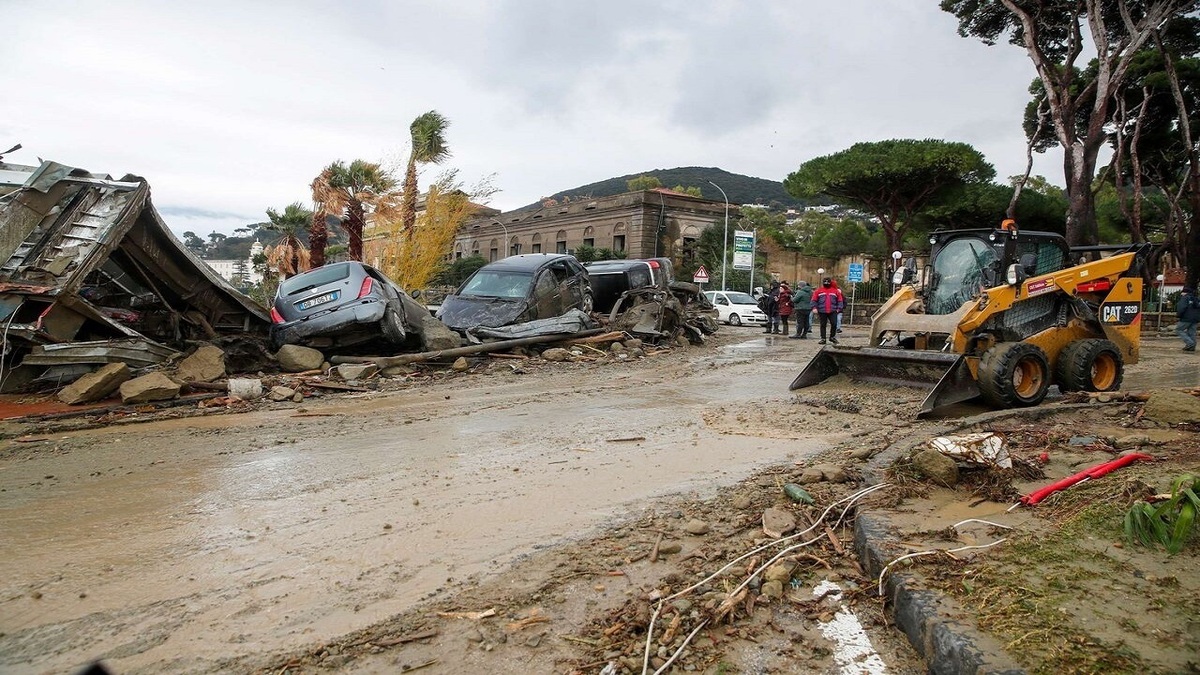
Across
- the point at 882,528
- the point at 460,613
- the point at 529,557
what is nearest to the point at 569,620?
the point at 460,613

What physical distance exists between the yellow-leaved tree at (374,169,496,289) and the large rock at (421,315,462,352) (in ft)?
48.0

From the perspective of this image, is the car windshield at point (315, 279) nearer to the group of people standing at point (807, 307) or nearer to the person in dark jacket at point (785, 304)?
the group of people standing at point (807, 307)

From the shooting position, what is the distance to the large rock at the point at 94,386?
25.1 ft

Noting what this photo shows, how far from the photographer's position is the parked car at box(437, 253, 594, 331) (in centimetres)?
1329

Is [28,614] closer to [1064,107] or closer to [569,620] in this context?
[569,620]

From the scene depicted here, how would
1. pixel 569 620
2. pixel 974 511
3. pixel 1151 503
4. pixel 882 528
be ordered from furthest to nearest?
1. pixel 974 511
2. pixel 882 528
3. pixel 1151 503
4. pixel 569 620

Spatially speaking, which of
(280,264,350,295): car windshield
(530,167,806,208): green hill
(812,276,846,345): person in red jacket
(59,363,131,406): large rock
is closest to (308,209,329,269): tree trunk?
(280,264,350,295): car windshield

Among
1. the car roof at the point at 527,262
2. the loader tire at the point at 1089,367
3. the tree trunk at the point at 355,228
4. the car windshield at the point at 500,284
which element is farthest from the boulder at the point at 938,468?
the tree trunk at the point at 355,228

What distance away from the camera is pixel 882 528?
3779mm

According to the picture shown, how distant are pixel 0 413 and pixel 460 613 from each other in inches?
266

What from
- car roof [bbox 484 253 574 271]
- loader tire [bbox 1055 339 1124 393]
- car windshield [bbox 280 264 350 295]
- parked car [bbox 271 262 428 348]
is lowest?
loader tire [bbox 1055 339 1124 393]

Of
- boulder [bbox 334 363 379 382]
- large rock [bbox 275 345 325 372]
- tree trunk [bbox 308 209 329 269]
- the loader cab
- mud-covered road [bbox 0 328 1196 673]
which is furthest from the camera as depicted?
tree trunk [bbox 308 209 329 269]

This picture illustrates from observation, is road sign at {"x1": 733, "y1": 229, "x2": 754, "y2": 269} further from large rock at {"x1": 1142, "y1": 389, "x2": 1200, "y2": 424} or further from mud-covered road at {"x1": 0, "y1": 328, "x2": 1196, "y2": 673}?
large rock at {"x1": 1142, "y1": 389, "x2": 1200, "y2": 424}

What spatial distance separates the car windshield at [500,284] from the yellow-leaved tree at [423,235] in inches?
485
